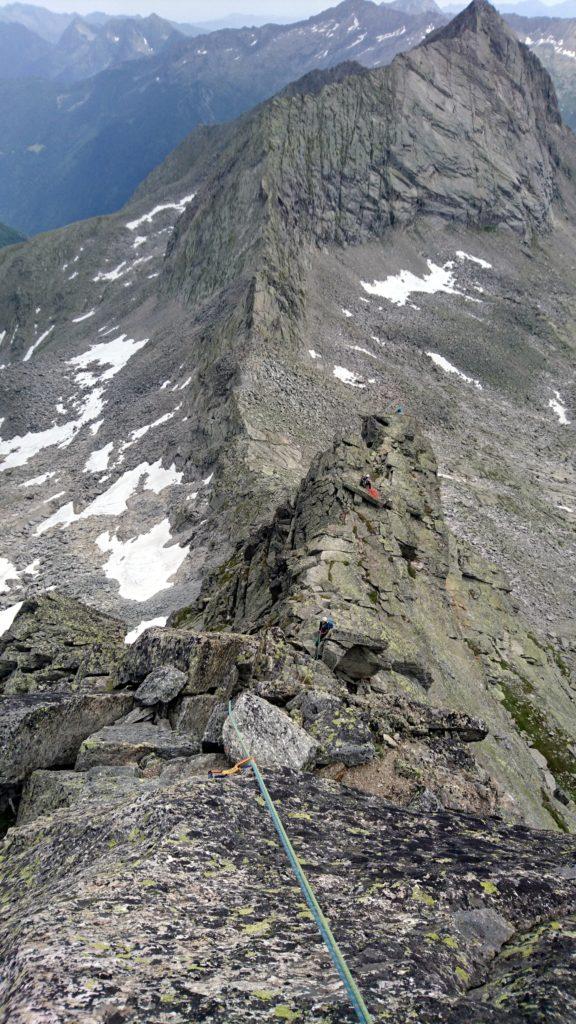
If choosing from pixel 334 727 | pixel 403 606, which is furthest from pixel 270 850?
pixel 403 606

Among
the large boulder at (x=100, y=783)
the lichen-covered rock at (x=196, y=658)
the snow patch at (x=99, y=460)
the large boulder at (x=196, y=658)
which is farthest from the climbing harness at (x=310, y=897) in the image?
the snow patch at (x=99, y=460)

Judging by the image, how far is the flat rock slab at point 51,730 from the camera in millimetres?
12000

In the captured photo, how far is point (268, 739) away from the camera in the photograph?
8.62m

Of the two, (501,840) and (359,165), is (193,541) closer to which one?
(501,840)

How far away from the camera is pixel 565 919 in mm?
5387

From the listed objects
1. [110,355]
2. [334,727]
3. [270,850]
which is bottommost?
[110,355]

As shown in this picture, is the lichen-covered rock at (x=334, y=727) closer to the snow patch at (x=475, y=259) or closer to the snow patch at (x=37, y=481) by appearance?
the snow patch at (x=37, y=481)

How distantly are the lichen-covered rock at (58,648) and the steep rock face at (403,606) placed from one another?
4.24 meters

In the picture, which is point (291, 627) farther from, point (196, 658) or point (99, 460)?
point (99, 460)

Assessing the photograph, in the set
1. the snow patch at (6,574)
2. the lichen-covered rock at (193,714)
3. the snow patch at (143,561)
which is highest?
the lichen-covered rock at (193,714)

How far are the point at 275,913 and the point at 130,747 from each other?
6.07 meters

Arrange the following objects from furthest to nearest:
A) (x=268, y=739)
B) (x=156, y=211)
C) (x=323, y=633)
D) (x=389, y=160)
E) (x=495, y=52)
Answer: (x=156, y=211) < (x=495, y=52) < (x=389, y=160) < (x=323, y=633) < (x=268, y=739)

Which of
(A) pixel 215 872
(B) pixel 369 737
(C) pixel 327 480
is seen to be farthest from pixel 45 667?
(A) pixel 215 872

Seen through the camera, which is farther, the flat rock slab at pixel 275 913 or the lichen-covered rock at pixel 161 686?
the lichen-covered rock at pixel 161 686
